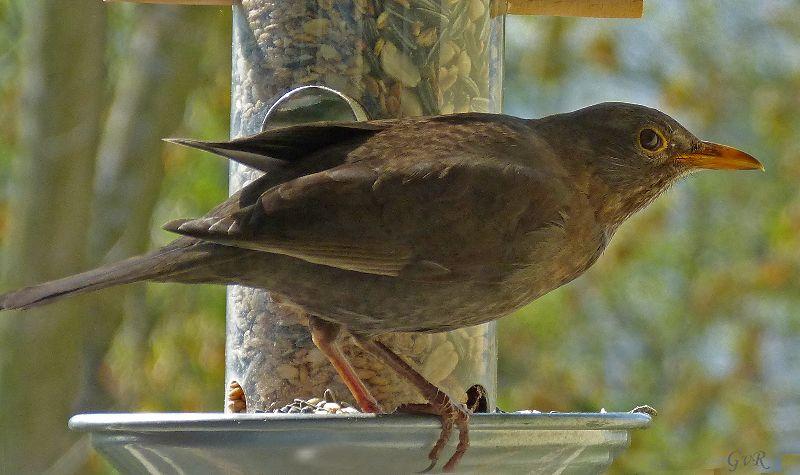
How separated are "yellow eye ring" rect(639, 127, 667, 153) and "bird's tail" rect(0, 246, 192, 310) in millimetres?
1851

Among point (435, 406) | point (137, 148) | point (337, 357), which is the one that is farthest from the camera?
point (137, 148)

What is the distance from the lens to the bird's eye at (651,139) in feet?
16.2

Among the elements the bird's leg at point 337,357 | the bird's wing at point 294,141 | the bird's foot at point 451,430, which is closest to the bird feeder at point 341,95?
the bird's leg at point 337,357

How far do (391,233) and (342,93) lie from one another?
2.96 feet

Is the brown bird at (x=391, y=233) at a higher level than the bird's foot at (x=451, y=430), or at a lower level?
higher

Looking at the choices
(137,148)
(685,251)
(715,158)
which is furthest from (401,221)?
(685,251)

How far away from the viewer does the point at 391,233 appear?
429cm

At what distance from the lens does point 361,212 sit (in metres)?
4.26

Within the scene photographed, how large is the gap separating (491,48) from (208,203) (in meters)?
7.04

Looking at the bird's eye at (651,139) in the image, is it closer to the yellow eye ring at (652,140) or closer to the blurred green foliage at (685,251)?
the yellow eye ring at (652,140)

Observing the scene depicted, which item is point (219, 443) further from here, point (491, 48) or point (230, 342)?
point (491, 48)

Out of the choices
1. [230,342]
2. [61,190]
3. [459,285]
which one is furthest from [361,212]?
[61,190]

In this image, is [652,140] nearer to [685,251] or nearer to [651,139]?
[651,139]

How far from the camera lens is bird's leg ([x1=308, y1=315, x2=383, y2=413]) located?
463 centimetres
